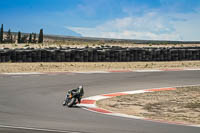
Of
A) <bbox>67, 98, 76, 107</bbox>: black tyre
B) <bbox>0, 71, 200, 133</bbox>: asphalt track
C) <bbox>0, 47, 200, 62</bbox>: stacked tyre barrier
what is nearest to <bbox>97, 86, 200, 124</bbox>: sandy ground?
<bbox>67, 98, 76, 107</bbox>: black tyre

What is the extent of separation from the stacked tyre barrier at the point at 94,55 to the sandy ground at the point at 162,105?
12.6 m

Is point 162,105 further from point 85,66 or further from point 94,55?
point 94,55

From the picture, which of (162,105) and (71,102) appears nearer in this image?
(71,102)

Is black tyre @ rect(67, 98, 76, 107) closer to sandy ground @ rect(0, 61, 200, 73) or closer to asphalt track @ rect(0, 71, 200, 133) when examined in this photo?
asphalt track @ rect(0, 71, 200, 133)

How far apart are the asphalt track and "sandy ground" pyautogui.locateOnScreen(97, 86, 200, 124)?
120 cm

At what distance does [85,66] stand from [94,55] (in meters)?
2.07

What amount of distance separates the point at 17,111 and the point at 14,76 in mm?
9523

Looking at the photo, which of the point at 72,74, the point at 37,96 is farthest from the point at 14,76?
the point at 37,96

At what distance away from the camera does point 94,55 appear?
29000 mm

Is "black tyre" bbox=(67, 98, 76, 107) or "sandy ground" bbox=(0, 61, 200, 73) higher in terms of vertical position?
"sandy ground" bbox=(0, 61, 200, 73)

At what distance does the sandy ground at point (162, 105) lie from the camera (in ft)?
37.3

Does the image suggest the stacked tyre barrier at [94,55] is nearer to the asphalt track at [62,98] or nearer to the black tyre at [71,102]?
the asphalt track at [62,98]

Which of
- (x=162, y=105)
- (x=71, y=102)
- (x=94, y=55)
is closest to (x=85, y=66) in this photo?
(x=94, y=55)

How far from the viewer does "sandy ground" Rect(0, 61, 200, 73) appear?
24.9 metres
